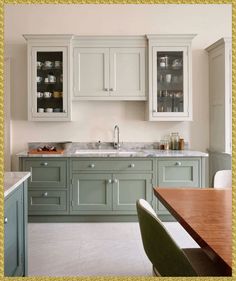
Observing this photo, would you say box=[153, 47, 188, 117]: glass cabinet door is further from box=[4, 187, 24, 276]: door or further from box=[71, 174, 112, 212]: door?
box=[4, 187, 24, 276]: door

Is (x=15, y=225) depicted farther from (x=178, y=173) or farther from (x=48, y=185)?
(x=178, y=173)

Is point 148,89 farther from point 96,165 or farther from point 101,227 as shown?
point 101,227

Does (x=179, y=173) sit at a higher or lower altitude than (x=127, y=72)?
lower

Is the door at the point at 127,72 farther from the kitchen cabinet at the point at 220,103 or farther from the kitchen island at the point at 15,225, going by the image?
the kitchen island at the point at 15,225

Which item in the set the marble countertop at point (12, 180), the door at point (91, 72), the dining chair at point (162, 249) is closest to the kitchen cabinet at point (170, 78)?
the door at point (91, 72)

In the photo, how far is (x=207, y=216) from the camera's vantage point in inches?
63.5

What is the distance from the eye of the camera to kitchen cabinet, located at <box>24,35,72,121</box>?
423cm

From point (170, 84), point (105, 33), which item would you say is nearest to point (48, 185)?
point (170, 84)

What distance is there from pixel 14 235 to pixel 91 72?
2.59m

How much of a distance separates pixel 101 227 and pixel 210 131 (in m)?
1.90

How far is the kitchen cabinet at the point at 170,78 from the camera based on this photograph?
168 inches

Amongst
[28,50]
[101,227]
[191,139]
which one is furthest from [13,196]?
[191,139]

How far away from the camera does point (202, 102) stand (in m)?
4.70

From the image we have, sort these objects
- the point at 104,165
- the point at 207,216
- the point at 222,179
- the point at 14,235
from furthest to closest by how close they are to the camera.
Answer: the point at 104,165 → the point at 222,179 → the point at 14,235 → the point at 207,216
